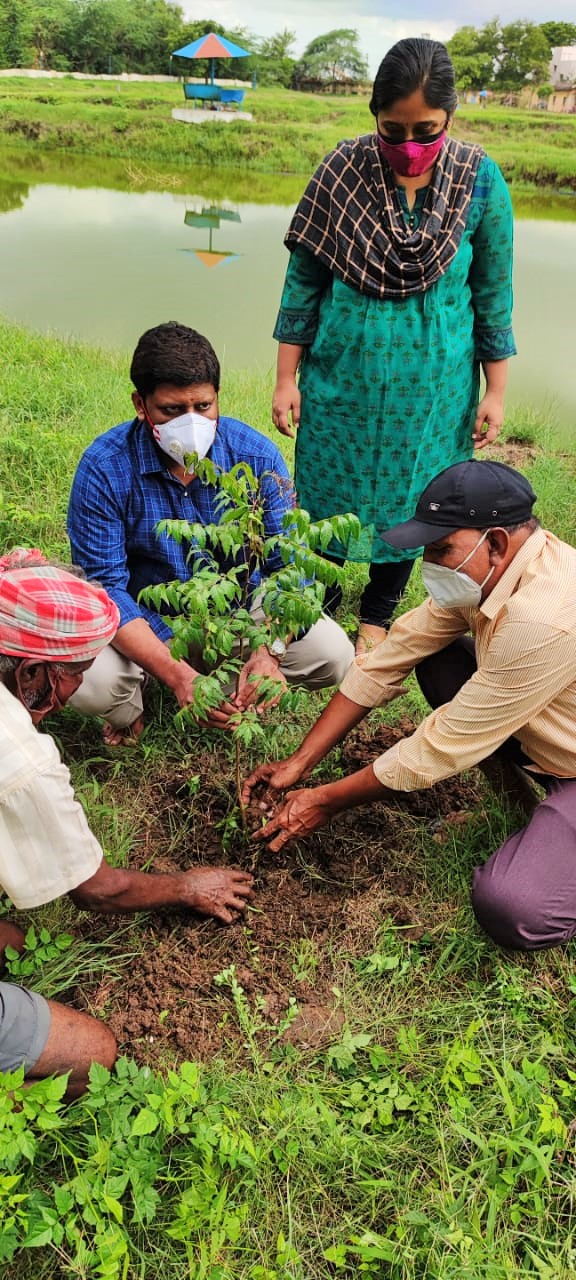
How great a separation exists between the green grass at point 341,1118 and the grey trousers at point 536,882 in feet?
0.42

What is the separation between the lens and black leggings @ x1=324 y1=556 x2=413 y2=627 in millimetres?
3281

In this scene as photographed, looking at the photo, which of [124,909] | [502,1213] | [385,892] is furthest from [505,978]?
[124,909]

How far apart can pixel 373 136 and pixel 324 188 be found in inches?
9.5

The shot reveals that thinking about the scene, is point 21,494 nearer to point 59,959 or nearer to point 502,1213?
point 59,959

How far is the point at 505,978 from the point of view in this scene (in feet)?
6.77

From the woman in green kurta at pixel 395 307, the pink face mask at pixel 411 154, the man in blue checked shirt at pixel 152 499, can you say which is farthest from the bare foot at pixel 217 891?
the pink face mask at pixel 411 154

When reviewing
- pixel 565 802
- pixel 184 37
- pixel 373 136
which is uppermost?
pixel 184 37

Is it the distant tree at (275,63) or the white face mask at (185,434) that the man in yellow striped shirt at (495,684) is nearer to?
the white face mask at (185,434)

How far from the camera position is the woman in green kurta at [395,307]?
8.14 feet

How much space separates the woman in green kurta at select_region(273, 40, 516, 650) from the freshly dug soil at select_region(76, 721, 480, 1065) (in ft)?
3.18

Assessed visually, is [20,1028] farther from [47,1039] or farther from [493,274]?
[493,274]

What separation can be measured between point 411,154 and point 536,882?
7.18ft

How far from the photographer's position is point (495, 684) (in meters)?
1.95

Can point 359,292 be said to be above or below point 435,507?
above
